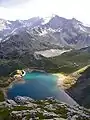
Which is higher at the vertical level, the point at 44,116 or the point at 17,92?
the point at 17,92

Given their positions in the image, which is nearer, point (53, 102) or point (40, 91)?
point (53, 102)

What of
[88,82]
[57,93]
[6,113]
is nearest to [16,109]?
[6,113]

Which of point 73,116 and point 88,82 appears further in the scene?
point 88,82

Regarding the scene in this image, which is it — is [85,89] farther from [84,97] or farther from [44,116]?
[44,116]

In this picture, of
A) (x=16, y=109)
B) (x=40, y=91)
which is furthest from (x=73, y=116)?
(x=40, y=91)

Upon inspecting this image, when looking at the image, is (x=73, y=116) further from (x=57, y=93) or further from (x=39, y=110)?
(x=57, y=93)

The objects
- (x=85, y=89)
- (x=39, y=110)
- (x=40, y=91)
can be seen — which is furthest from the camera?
(x=40, y=91)

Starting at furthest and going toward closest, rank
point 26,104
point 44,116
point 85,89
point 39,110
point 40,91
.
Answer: point 40,91, point 85,89, point 26,104, point 39,110, point 44,116

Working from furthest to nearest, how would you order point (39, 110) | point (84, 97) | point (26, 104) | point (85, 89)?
point (85, 89), point (84, 97), point (26, 104), point (39, 110)

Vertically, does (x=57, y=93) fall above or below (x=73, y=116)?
above
